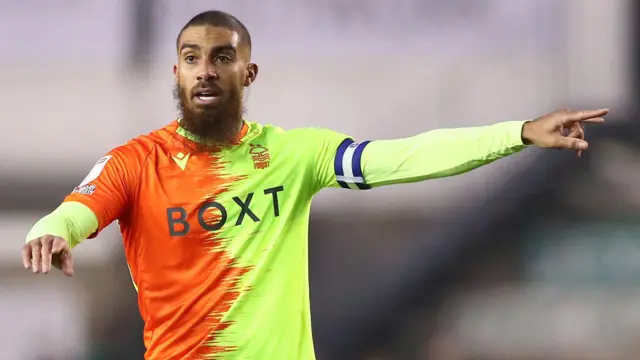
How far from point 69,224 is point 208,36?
75 centimetres

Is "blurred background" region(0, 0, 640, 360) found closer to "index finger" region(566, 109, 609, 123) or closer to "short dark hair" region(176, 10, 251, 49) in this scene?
"short dark hair" region(176, 10, 251, 49)

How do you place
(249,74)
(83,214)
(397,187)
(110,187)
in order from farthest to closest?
(397,187)
(249,74)
(110,187)
(83,214)

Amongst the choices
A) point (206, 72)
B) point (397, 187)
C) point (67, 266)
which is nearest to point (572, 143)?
point (206, 72)

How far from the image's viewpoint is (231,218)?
249cm

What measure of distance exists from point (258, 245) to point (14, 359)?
191 centimetres

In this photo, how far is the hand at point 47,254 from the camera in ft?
6.48

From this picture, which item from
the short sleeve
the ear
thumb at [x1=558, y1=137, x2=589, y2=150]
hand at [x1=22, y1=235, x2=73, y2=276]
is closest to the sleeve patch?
the short sleeve

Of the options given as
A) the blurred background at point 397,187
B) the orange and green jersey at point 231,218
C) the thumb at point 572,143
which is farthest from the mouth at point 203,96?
the blurred background at point 397,187

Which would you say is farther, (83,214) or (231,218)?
(231,218)

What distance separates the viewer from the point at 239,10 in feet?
12.9

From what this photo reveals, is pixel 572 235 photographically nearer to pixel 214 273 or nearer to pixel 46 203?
pixel 214 273

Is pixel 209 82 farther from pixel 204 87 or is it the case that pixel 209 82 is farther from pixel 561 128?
pixel 561 128

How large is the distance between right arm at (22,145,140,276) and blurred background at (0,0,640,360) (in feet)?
4.58

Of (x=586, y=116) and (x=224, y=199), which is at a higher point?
(x=586, y=116)
